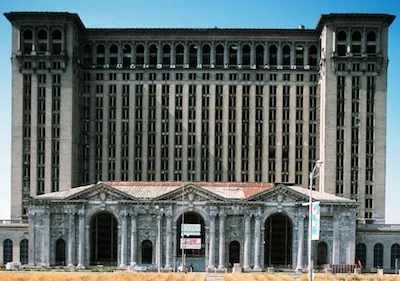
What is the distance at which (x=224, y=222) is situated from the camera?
142 metres

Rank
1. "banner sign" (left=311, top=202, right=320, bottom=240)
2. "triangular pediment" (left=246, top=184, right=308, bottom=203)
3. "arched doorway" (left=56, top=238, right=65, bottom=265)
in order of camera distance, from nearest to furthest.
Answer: "banner sign" (left=311, top=202, right=320, bottom=240), "triangular pediment" (left=246, top=184, right=308, bottom=203), "arched doorway" (left=56, top=238, right=65, bottom=265)

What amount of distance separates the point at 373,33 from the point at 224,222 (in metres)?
68.5

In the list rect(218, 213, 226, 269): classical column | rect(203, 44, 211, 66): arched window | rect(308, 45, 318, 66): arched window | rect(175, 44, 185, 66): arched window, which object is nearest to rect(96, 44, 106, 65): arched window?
rect(175, 44, 185, 66): arched window

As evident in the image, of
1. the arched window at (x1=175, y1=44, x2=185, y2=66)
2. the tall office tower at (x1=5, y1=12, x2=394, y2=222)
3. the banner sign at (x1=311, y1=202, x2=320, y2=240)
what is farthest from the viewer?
the arched window at (x1=175, y1=44, x2=185, y2=66)

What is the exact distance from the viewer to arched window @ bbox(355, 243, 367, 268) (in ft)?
512

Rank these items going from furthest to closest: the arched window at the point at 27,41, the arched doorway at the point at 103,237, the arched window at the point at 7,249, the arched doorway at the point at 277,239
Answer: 1. the arched window at the point at 27,41
2. the arched window at the point at 7,249
3. the arched doorway at the point at 103,237
4. the arched doorway at the point at 277,239

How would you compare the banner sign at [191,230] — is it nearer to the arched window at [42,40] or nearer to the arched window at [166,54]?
the arched window at [166,54]

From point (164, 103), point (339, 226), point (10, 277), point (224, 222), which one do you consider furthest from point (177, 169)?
point (10, 277)

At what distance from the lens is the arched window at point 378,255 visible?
15688cm

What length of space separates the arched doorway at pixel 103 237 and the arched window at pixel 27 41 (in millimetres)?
55302

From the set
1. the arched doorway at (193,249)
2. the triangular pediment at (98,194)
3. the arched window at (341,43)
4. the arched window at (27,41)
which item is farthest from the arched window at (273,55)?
the arched window at (27,41)

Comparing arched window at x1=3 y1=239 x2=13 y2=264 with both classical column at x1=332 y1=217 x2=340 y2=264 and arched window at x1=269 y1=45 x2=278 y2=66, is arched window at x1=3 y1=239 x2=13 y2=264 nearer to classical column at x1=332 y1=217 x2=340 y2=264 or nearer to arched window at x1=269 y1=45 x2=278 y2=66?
classical column at x1=332 y1=217 x2=340 y2=264

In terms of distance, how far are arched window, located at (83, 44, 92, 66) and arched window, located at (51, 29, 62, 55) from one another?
387 inches

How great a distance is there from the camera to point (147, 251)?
143875 mm
